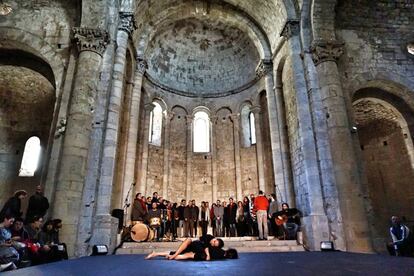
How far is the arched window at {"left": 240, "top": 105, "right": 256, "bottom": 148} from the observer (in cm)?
1783

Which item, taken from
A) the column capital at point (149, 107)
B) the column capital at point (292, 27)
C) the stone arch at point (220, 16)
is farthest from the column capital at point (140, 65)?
the column capital at point (292, 27)

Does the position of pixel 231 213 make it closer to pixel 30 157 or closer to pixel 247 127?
pixel 247 127

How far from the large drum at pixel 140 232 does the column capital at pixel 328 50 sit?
944cm

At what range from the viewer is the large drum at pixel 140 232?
9422 mm

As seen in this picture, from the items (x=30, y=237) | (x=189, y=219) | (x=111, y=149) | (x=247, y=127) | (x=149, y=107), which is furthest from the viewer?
(x=247, y=127)

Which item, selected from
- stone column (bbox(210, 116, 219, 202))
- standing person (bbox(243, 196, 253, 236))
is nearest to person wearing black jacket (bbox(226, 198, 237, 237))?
standing person (bbox(243, 196, 253, 236))

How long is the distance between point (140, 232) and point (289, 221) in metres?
5.65

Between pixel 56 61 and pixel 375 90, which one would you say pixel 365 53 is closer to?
pixel 375 90

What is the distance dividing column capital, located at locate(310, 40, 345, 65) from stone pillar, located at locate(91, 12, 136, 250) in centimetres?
799

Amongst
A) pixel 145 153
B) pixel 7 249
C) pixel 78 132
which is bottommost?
pixel 7 249

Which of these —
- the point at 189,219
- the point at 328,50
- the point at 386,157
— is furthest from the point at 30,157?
the point at 386,157

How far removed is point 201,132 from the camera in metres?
19.0

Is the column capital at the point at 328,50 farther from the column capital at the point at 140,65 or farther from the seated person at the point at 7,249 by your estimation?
the seated person at the point at 7,249

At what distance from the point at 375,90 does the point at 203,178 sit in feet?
35.9
